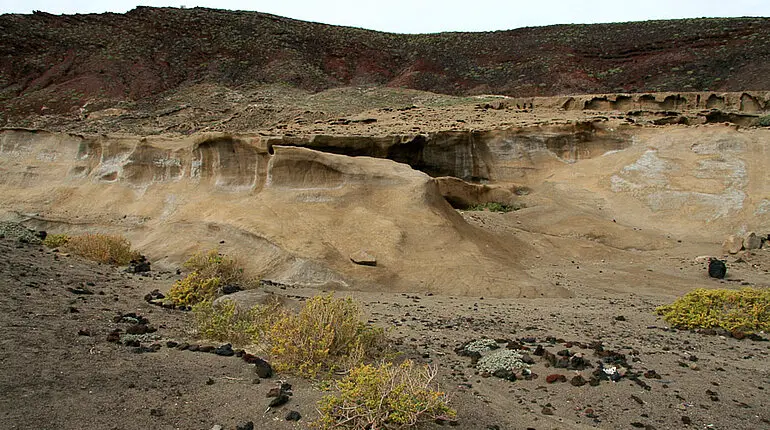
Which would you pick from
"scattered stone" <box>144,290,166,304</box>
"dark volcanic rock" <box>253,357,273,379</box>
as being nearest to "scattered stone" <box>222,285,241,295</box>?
"scattered stone" <box>144,290,166,304</box>

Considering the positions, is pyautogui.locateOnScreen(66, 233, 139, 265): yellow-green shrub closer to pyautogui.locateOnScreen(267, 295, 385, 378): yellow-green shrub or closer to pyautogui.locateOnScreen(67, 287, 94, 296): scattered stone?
pyautogui.locateOnScreen(67, 287, 94, 296): scattered stone

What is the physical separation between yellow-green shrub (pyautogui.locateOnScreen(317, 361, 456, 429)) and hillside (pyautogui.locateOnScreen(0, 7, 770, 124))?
3099 cm

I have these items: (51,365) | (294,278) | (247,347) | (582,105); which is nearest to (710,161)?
(582,105)

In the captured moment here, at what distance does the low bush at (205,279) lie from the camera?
6770 mm

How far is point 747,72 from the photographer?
30922mm

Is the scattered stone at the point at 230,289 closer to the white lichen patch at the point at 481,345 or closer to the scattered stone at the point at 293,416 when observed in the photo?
the white lichen patch at the point at 481,345

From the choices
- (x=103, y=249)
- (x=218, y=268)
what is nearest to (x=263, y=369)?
(x=218, y=268)

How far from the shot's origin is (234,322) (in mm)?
5461

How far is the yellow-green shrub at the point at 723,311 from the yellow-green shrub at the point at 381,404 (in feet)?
14.0

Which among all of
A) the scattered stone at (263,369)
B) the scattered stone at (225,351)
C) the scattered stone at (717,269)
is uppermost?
the scattered stone at (263,369)

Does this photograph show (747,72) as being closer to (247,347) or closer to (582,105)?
(582,105)

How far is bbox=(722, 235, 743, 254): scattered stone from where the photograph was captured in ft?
38.6

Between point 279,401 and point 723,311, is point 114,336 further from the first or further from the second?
point 723,311

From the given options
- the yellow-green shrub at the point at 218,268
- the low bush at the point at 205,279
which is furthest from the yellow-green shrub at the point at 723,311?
the yellow-green shrub at the point at 218,268
